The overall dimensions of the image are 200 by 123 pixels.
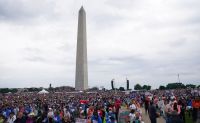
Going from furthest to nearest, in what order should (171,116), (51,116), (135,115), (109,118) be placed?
(51,116), (109,118), (135,115), (171,116)

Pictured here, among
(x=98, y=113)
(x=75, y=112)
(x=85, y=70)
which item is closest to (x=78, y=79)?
(x=85, y=70)

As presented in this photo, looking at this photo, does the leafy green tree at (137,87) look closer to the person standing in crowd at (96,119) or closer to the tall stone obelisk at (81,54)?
the tall stone obelisk at (81,54)

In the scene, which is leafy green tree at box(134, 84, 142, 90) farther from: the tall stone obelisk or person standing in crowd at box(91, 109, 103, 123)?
person standing in crowd at box(91, 109, 103, 123)

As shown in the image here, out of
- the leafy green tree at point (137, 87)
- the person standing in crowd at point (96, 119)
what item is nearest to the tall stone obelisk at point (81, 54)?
the leafy green tree at point (137, 87)

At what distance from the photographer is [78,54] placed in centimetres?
6106

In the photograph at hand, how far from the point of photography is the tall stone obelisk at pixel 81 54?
5928 centimetres

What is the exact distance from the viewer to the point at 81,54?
6084 cm

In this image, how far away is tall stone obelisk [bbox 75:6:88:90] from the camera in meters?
59.3

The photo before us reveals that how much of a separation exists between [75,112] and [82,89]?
146 ft

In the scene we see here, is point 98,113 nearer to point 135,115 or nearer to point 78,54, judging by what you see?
point 135,115

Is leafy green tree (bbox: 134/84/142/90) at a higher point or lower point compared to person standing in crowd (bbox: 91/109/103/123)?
higher

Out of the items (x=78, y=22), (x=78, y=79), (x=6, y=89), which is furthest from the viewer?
(x=6, y=89)

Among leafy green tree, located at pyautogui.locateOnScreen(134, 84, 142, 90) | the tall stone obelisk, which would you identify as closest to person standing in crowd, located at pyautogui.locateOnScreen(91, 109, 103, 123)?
the tall stone obelisk

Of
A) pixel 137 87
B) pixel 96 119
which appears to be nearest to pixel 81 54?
pixel 137 87
